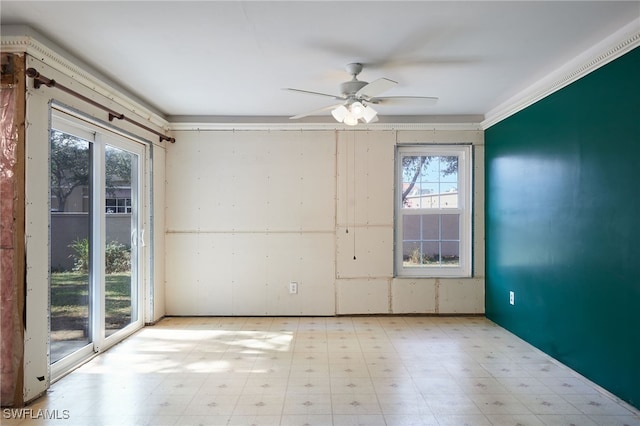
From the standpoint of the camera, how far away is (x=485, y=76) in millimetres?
3523

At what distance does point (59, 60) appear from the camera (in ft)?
9.34

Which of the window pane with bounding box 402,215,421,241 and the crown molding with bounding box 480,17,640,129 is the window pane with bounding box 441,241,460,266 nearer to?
the window pane with bounding box 402,215,421,241

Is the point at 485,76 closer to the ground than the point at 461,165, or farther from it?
farther from it

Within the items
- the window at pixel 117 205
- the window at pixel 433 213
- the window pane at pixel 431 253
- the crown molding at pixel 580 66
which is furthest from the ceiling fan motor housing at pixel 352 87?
the window pane at pixel 431 253

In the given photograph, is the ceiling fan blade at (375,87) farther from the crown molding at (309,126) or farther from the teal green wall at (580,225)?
the crown molding at (309,126)

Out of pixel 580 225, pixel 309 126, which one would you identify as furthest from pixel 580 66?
pixel 309 126

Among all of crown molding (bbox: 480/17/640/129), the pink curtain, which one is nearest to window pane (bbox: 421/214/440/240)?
crown molding (bbox: 480/17/640/129)

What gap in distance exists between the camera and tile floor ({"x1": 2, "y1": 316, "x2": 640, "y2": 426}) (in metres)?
2.48

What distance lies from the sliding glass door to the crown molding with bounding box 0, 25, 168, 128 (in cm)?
32

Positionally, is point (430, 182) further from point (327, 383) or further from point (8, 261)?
point (8, 261)

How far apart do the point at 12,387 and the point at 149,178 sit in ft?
8.22

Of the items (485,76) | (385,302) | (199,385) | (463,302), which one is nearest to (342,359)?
(199,385)

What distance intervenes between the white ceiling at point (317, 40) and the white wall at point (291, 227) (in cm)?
106

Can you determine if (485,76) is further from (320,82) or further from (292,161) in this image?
(292,161)
